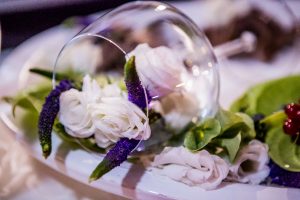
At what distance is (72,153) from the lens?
24.2 inches

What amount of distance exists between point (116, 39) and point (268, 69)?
32 centimetres

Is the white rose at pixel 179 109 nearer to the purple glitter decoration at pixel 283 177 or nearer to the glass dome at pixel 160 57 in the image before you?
the glass dome at pixel 160 57

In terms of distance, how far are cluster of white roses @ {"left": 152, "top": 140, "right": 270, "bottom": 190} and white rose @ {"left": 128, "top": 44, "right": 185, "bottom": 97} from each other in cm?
7

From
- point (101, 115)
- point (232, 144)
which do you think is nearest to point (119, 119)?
point (101, 115)

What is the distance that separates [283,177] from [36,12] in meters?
0.71

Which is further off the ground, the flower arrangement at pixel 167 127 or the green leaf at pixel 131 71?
the green leaf at pixel 131 71

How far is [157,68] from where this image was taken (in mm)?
578

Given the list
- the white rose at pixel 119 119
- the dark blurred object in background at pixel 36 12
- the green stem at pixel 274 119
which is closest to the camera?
the white rose at pixel 119 119

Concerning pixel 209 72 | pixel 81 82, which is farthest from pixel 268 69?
pixel 81 82

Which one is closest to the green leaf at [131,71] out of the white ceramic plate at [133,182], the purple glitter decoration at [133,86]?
the purple glitter decoration at [133,86]

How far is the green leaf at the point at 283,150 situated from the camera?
23.2 inches

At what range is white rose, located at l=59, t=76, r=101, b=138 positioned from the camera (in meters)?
0.56

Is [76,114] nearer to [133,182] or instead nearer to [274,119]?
[133,182]

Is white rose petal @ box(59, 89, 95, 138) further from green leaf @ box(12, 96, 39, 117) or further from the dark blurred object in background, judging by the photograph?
the dark blurred object in background
